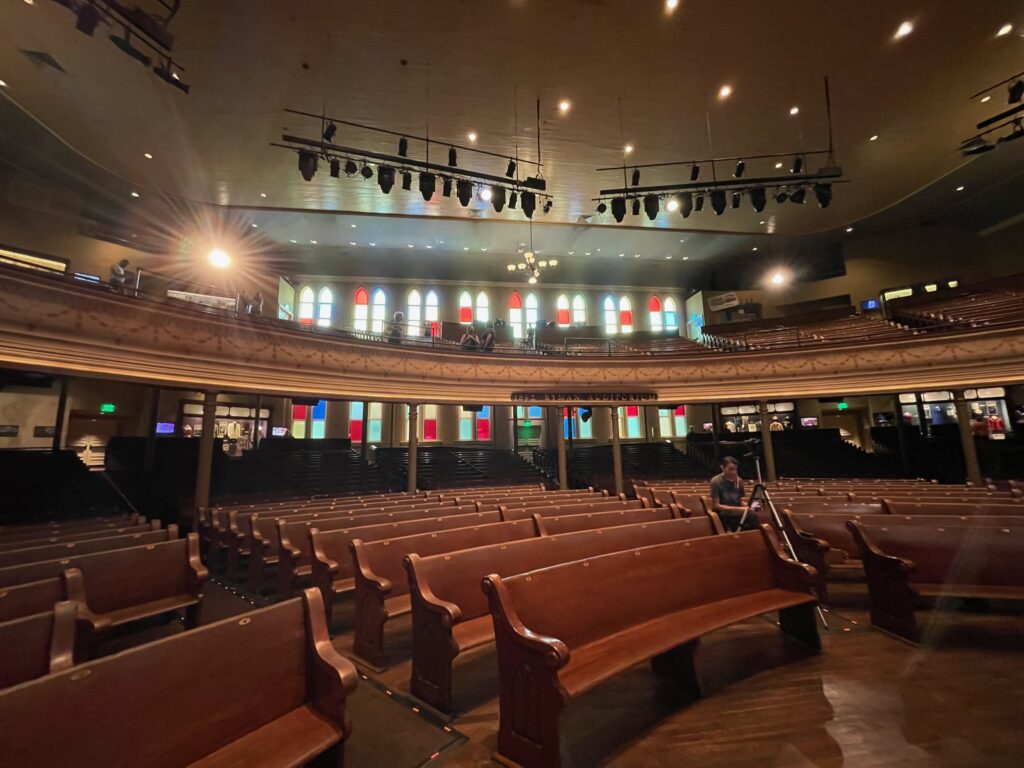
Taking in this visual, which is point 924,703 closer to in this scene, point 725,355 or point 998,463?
point 725,355

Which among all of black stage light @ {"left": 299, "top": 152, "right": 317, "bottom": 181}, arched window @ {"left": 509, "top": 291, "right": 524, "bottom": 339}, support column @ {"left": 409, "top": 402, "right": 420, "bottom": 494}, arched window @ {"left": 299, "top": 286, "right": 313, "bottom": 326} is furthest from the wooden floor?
arched window @ {"left": 509, "top": 291, "right": 524, "bottom": 339}

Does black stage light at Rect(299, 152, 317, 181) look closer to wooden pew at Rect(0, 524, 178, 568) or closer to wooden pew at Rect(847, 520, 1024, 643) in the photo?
wooden pew at Rect(0, 524, 178, 568)

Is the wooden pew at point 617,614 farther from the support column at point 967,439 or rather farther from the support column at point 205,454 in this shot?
the support column at point 967,439

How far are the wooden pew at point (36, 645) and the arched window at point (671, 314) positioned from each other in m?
23.6

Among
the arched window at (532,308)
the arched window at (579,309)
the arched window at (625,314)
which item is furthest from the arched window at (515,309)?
the arched window at (625,314)

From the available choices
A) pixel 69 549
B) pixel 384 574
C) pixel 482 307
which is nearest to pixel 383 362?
pixel 69 549

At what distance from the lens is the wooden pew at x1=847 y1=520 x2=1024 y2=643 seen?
3.41 m

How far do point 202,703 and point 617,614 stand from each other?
221 centimetres

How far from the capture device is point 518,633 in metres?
2.18

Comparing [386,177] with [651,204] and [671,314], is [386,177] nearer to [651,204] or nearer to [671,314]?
[651,204]

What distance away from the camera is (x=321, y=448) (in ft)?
50.9

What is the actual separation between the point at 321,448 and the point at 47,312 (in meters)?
9.27

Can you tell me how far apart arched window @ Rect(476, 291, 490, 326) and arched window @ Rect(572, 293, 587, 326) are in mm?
4350

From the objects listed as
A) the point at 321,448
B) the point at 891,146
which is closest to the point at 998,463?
the point at 891,146
